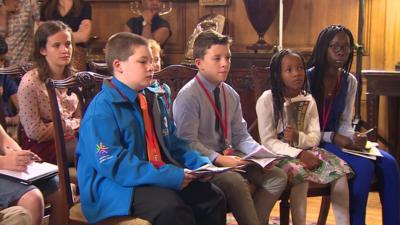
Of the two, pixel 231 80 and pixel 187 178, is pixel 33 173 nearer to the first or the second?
pixel 187 178

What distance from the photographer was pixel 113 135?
191 centimetres

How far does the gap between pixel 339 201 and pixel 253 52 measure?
2153 millimetres

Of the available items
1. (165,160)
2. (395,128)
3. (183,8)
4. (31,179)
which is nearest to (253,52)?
(183,8)

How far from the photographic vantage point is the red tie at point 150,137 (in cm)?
203

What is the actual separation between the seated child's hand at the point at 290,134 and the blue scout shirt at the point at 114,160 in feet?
2.43

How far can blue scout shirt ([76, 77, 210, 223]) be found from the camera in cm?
187

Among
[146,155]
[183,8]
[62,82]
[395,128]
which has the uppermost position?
[183,8]

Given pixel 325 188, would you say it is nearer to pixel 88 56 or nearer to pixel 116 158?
pixel 116 158

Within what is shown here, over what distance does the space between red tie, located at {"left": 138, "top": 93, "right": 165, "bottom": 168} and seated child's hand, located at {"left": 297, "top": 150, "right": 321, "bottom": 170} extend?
691 mm

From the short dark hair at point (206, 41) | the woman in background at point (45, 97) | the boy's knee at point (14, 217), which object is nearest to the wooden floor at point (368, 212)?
the short dark hair at point (206, 41)

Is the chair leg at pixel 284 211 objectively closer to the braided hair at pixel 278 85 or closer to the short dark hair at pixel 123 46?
the braided hair at pixel 278 85

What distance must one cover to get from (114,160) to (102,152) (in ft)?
0.16

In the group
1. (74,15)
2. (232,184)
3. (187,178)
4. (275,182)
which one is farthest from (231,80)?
(74,15)

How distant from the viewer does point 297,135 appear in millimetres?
2533
